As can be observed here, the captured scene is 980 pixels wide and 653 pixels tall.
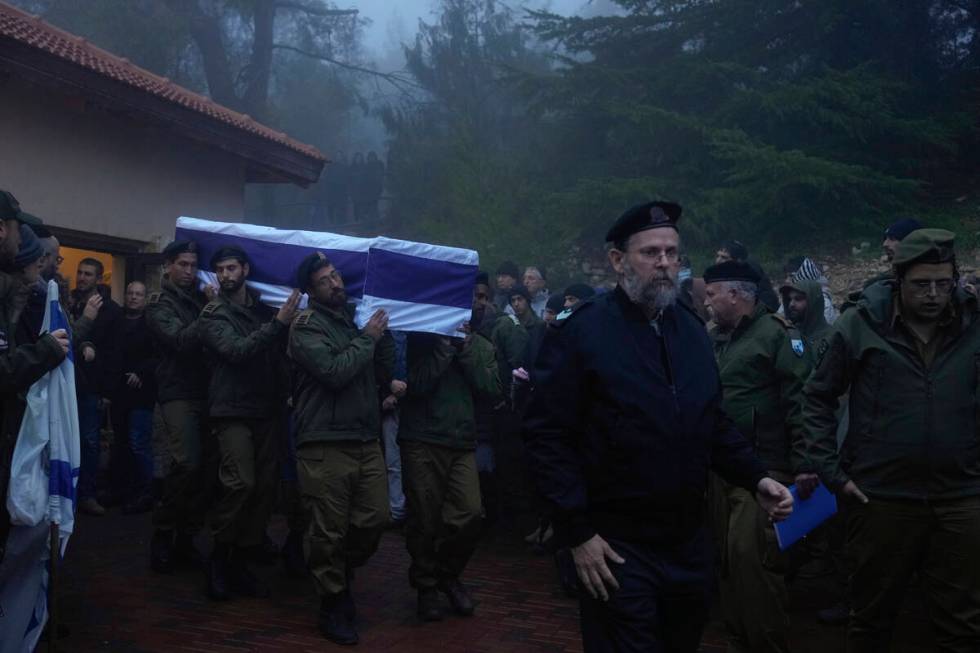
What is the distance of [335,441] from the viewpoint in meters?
5.11

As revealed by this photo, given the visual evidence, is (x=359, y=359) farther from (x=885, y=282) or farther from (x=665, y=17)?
(x=665, y=17)

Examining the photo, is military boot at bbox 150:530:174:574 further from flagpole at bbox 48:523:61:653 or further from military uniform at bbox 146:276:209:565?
A: flagpole at bbox 48:523:61:653

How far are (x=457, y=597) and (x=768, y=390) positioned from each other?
2328 mm

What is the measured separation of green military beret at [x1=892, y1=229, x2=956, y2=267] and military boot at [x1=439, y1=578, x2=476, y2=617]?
3.24 meters

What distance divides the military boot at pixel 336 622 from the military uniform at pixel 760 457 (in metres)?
2.08

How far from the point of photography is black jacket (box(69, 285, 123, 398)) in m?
8.11

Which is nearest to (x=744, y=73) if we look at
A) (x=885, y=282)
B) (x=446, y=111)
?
(x=446, y=111)

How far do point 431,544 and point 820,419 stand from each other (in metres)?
2.48

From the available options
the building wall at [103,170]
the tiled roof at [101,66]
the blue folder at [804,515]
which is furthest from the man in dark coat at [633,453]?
the building wall at [103,170]

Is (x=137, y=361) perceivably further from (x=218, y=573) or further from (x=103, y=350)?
(x=218, y=573)

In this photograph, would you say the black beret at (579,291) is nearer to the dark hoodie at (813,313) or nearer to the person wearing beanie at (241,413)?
the dark hoodie at (813,313)

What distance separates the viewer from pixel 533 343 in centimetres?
702

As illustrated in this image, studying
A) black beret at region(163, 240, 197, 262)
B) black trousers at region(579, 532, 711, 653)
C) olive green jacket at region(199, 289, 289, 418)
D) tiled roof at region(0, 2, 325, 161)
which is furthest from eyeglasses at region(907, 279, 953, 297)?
tiled roof at region(0, 2, 325, 161)

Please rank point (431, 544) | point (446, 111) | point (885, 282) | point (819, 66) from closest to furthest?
point (885, 282) → point (431, 544) → point (819, 66) → point (446, 111)
